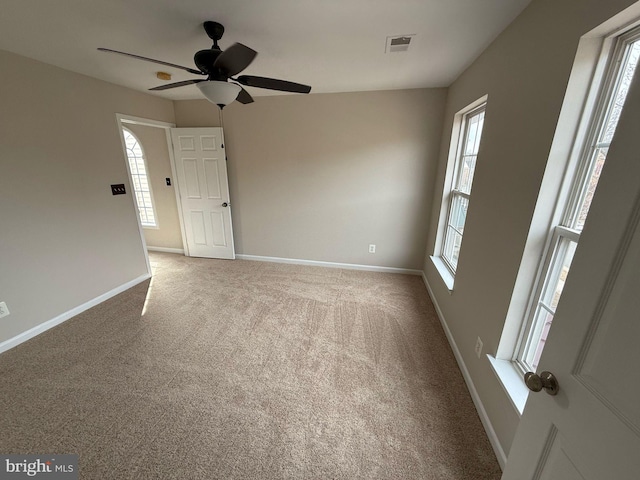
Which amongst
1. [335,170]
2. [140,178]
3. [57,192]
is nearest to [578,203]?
[335,170]

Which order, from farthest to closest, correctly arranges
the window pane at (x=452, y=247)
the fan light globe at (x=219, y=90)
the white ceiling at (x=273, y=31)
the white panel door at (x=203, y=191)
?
1. the white panel door at (x=203, y=191)
2. the window pane at (x=452, y=247)
3. the fan light globe at (x=219, y=90)
4. the white ceiling at (x=273, y=31)

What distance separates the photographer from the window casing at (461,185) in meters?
2.33

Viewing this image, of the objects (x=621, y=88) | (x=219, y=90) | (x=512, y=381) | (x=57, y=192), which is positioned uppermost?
(x=219, y=90)

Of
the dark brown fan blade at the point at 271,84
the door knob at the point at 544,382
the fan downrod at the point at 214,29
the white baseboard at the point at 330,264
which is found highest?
the fan downrod at the point at 214,29

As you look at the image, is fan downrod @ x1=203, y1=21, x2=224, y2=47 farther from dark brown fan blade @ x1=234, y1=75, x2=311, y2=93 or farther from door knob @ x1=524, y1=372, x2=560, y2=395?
door knob @ x1=524, y1=372, x2=560, y2=395

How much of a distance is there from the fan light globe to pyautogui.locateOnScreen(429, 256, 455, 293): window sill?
2.37 meters

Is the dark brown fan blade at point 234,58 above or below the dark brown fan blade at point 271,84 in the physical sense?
above

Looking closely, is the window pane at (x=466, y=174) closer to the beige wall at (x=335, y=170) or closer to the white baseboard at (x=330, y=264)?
the beige wall at (x=335, y=170)

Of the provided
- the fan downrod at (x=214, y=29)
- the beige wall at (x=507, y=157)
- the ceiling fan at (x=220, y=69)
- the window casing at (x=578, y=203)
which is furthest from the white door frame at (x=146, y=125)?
the window casing at (x=578, y=203)

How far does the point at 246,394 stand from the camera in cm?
169

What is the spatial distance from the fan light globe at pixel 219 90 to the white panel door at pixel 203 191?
1.99 meters

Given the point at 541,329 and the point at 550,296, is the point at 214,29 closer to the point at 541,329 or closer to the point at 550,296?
the point at 550,296

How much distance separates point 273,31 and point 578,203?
2.02 m

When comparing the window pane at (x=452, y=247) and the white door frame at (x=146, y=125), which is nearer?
the window pane at (x=452, y=247)
